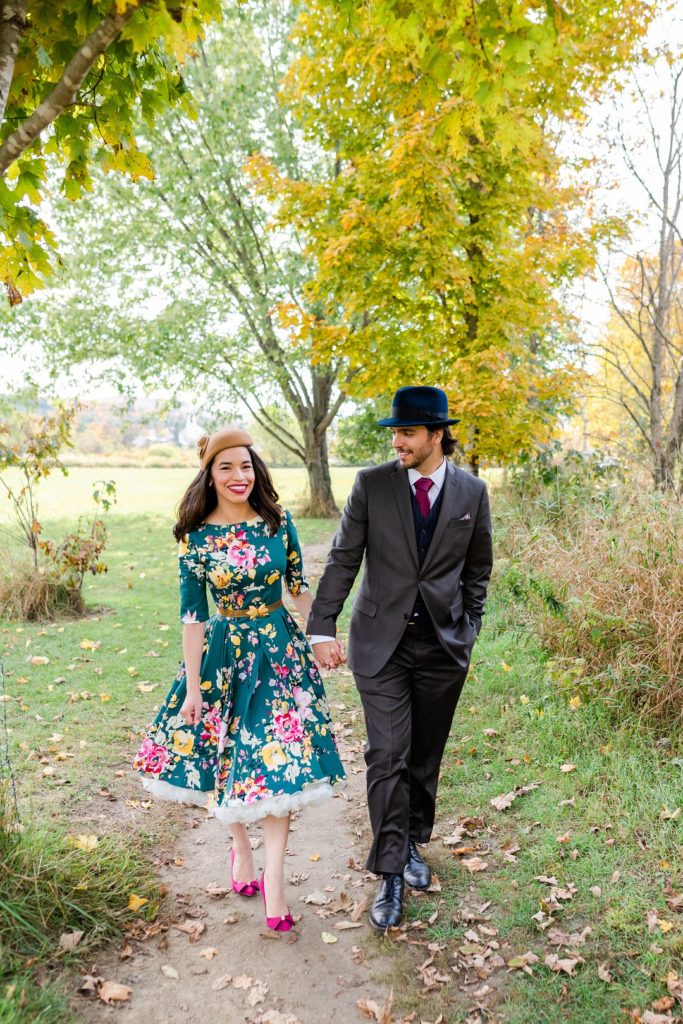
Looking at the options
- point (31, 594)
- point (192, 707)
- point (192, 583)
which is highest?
point (192, 583)

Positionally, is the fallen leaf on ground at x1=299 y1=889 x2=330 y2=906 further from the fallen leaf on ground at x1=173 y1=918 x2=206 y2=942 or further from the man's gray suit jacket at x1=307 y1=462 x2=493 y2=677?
the man's gray suit jacket at x1=307 y1=462 x2=493 y2=677

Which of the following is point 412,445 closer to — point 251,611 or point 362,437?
point 251,611

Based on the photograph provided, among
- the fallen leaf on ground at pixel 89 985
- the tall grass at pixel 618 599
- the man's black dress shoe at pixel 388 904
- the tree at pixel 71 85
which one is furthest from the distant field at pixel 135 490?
the fallen leaf on ground at pixel 89 985

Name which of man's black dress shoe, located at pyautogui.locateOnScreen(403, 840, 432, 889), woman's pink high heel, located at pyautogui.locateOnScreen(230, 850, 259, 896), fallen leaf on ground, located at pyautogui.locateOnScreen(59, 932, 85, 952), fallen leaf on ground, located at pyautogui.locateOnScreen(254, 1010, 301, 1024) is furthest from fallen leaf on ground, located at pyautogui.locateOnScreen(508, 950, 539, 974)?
fallen leaf on ground, located at pyautogui.locateOnScreen(59, 932, 85, 952)

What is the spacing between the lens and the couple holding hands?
389cm

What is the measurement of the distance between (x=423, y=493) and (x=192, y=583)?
1.21 metres

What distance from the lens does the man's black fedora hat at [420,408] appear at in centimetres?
390

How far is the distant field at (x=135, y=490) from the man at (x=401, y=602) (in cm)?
1608

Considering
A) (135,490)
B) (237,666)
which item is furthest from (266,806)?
(135,490)

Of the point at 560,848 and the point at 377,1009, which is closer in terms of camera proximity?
the point at 377,1009

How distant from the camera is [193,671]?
393 centimetres

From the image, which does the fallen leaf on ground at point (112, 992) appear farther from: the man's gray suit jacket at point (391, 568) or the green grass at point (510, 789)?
the man's gray suit jacket at point (391, 568)

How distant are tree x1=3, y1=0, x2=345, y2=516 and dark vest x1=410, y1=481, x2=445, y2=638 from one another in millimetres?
12718

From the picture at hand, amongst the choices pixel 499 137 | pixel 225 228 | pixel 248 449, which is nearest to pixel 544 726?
pixel 248 449
